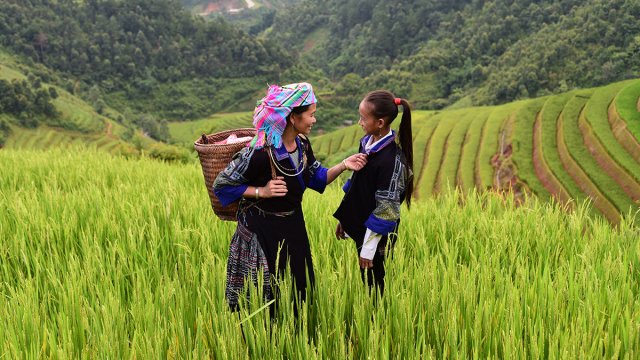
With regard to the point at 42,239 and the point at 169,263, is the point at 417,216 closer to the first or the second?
the point at 169,263

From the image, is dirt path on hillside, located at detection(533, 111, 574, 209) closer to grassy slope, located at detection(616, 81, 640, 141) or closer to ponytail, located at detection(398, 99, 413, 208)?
grassy slope, located at detection(616, 81, 640, 141)

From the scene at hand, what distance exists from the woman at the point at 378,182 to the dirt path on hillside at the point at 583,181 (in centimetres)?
2879

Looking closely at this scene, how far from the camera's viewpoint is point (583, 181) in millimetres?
32781

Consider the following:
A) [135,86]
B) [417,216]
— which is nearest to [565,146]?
[417,216]

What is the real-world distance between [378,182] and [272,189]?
2.13ft

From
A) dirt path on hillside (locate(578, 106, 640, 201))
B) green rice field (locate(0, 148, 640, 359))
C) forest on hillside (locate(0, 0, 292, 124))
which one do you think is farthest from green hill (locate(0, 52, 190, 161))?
green rice field (locate(0, 148, 640, 359))

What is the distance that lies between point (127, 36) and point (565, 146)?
346ft

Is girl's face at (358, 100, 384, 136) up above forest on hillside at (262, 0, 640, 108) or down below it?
below

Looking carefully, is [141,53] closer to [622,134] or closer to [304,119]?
[622,134]

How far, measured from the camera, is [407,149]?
2.60m

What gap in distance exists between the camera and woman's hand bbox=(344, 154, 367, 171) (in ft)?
7.97

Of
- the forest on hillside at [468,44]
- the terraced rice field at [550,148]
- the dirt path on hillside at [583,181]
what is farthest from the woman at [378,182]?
the forest on hillside at [468,44]

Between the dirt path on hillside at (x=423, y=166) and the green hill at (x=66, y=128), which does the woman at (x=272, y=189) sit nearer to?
the dirt path on hillside at (x=423, y=166)

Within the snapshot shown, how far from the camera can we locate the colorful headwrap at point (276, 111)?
2195mm
